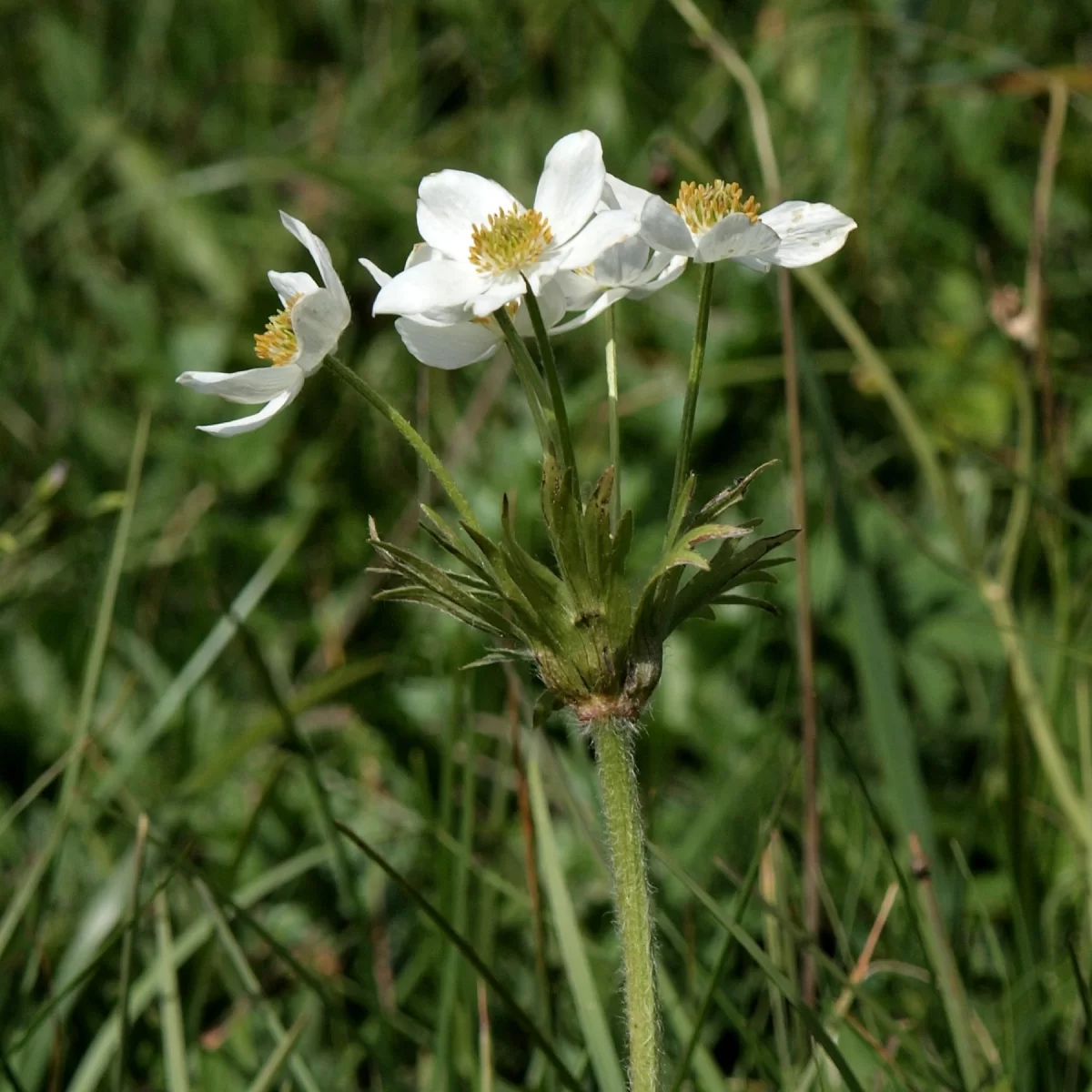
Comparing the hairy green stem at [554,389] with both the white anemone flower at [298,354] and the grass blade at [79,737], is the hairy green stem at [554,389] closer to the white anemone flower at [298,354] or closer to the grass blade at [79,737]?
the white anemone flower at [298,354]

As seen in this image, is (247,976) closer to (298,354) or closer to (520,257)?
(298,354)

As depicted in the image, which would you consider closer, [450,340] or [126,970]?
[450,340]

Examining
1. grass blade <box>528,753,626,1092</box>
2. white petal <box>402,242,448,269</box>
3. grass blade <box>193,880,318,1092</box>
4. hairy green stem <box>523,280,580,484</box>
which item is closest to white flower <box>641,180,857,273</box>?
hairy green stem <box>523,280,580,484</box>

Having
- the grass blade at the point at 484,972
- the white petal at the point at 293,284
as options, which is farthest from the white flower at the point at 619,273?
the grass blade at the point at 484,972

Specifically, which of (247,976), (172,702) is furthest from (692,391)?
(172,702)

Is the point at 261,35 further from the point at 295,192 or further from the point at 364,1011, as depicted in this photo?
the point at 364,1011

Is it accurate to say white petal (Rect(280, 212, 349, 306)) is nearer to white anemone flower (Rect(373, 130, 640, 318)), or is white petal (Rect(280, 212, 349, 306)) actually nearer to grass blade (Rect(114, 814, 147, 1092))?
white anemone flower (Rect(373, 130, 640, 318))

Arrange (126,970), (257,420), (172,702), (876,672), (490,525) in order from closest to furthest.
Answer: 1. (257,420)
2. (126,970)
3. (876,672)
4. (172,702)
5. (490,525)


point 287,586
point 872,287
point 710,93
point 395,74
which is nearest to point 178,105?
point 395,74
